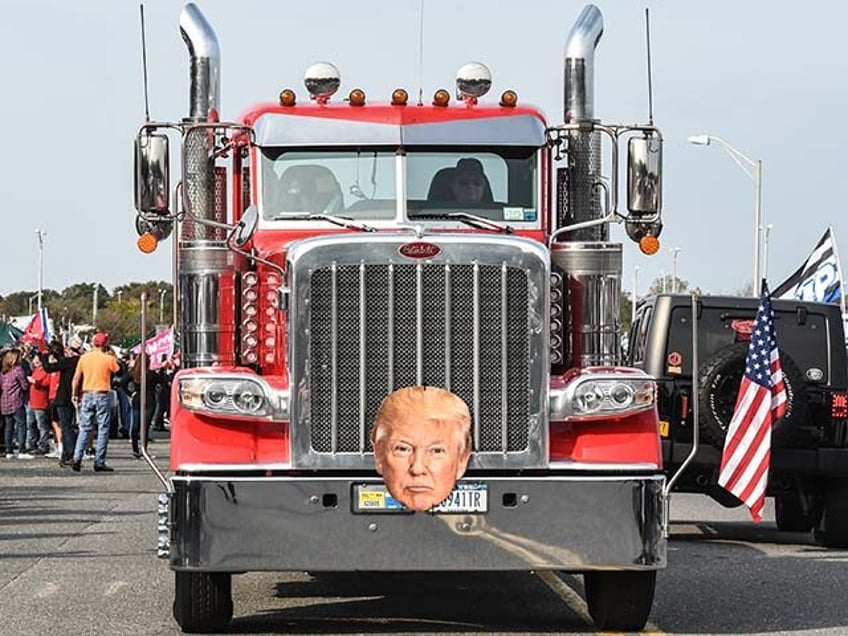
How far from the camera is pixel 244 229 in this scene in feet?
35.9

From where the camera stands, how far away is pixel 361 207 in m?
11.7

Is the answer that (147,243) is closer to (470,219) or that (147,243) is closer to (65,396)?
(470,219)

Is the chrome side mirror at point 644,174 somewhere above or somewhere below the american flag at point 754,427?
above

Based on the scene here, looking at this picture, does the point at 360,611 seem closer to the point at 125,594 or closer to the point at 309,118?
the point at 125,594

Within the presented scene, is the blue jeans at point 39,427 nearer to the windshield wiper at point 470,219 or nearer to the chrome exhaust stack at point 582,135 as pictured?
the windshield wiper at point 470,219

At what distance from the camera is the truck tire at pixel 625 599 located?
424 inches

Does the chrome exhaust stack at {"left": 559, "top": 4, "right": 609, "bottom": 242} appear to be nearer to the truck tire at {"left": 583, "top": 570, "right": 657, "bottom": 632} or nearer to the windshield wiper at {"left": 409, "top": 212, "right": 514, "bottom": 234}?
the windshield wiper at {"left": 409, "top": 212, "right": 514, "bottom": 234}

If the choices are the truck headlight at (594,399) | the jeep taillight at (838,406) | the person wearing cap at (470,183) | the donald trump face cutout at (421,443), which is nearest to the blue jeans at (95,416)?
the jeep taillight at (838,406)

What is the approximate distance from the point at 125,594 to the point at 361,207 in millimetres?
2954

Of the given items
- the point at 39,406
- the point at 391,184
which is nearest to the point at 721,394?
the point at 391,184

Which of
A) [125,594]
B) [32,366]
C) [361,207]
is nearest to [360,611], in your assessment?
[125,594]

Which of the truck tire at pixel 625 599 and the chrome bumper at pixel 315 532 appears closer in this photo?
the chrome bumper at pixel 315 532

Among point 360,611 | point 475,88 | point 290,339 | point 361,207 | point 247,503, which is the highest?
point 475,88

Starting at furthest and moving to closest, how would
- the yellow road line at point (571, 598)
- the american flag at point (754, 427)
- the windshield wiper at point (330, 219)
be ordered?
the american flag at point (754, 427)
the windshield wiper at point (330, 219)
the yellow road line at point (571, 598)
